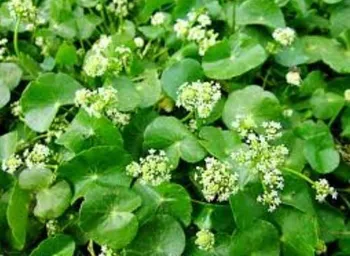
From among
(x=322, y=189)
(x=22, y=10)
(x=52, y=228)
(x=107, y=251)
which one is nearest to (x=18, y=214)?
(x=52, y=228)

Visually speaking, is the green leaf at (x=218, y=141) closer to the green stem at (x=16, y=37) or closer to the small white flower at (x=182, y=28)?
the small white flower at (x=182, y=28)

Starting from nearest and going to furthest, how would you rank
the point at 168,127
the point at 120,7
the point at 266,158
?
the point at 266,158 → the point at 168,127 → the point at 120,7

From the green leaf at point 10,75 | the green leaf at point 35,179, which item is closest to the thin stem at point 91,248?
the green leaf at point 35,179

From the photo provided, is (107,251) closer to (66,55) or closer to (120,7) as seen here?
(66,55)

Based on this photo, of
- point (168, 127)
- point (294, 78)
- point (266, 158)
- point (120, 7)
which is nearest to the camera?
point (266, 158)

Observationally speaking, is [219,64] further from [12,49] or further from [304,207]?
[12,49]

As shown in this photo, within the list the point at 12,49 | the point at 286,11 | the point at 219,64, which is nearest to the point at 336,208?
the point at 219,64

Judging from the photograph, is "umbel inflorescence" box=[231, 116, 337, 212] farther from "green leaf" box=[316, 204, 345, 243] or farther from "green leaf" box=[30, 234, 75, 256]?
"green leaf" box=[30, 234, 75, 256]
